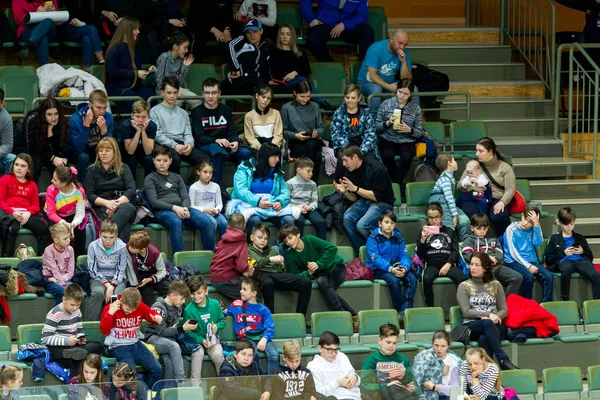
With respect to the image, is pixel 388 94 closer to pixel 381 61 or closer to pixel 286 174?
pixel 381 61

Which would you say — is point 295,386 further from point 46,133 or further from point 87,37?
point 87,37

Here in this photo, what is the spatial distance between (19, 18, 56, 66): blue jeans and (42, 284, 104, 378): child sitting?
3963mm

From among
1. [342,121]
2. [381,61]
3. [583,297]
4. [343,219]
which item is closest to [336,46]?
[381,61]

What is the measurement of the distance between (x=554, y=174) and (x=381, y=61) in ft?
7.18

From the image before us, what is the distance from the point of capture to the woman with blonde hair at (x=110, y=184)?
11.1 meters

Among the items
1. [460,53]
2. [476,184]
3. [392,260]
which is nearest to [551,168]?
[476,184]

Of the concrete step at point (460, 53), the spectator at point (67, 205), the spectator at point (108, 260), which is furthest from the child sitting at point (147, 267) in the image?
the concrete step at point (460, 53)

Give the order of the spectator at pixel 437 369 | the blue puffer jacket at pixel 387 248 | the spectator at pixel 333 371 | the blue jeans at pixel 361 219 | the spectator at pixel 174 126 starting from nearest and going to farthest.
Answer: the spectator at pixel 333 371 < the spectator at pixel 437 369 < the blue puffer jacket at pixel 387 248 < the blue jeans at pixel 361 219 < the spectator at pixel 174 126

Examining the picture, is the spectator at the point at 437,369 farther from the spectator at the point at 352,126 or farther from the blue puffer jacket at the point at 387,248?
the spectator at the point at 352,126

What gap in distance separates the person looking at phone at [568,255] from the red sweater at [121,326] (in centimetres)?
416

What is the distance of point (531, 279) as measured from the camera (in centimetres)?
1164

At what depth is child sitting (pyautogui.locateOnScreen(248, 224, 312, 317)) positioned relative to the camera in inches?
428

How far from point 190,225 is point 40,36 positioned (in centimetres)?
293

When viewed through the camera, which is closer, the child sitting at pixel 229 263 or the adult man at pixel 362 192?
the child sitting at pixel 229 263
